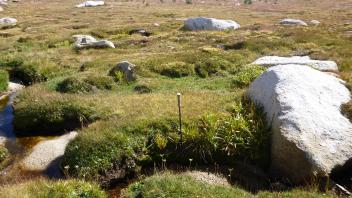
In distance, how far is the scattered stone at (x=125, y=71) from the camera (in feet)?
94.9

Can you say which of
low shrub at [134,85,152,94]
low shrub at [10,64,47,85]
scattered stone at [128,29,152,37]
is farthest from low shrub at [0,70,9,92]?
scattered stone at [128,29,152,37]

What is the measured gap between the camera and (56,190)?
45.0 feet

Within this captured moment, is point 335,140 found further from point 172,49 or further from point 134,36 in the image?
point 134,36

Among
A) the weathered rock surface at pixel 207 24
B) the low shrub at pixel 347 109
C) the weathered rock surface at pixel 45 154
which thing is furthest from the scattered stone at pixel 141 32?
the low shrub at pixel 347 109

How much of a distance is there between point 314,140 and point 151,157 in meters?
6.41

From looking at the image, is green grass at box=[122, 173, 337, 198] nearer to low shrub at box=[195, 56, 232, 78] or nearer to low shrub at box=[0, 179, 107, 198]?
low shrub at box=[0, 179, 107, 198]

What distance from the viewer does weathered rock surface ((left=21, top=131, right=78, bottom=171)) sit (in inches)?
727

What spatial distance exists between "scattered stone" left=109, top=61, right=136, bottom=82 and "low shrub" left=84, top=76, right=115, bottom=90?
3.04 feet

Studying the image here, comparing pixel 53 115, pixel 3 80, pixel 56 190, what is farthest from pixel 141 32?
pixel 56 190

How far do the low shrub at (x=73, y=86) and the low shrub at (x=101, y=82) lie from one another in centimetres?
55

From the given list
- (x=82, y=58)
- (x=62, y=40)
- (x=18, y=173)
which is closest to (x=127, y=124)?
(x=18, y=173)

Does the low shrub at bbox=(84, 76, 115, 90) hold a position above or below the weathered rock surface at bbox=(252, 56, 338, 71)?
below

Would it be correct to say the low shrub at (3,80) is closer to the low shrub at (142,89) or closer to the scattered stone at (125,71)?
the scattered stone at (125,71)

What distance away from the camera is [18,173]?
1791cm
